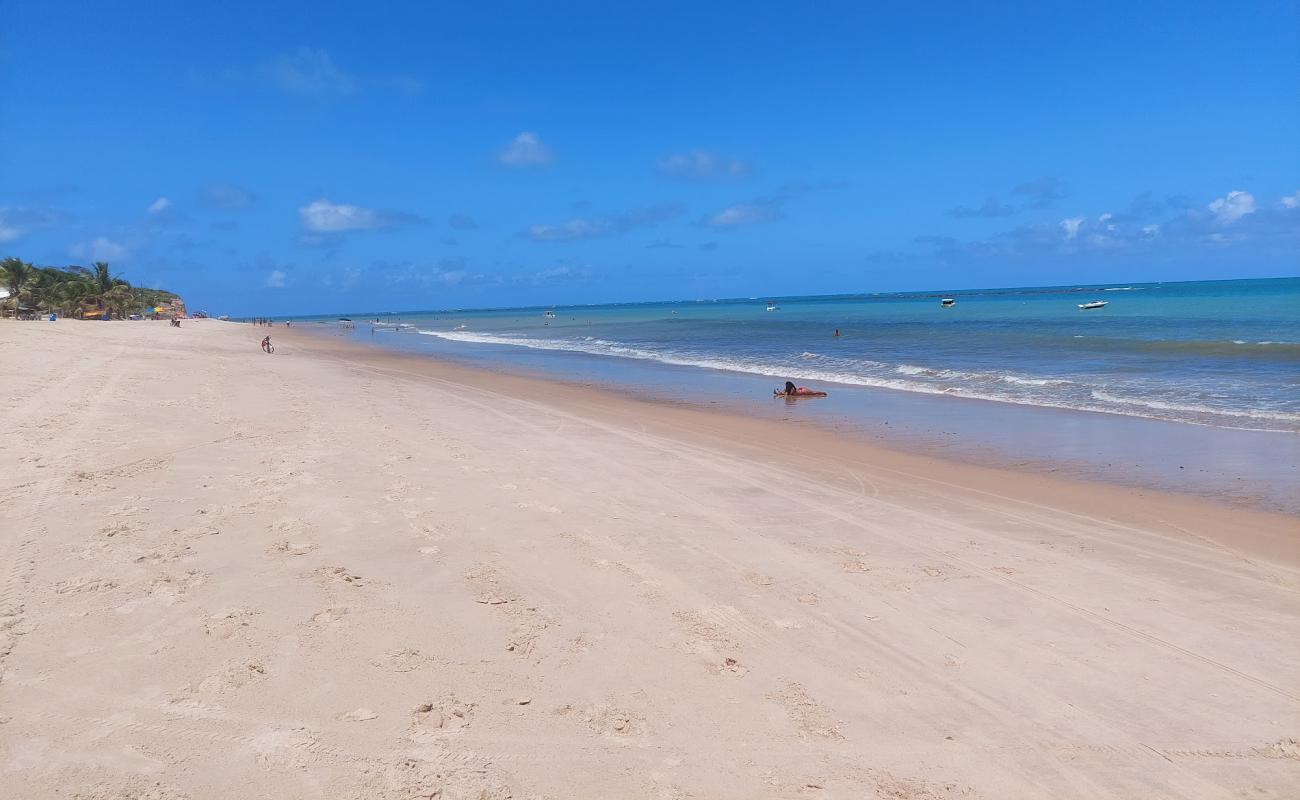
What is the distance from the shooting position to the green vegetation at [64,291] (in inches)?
2356

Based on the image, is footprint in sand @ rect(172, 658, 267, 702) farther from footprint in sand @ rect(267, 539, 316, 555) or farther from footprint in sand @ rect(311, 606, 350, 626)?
footprint in sand @ rect(267, 539, 316, 555)

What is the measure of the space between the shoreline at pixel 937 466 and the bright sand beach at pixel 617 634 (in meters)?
0.09

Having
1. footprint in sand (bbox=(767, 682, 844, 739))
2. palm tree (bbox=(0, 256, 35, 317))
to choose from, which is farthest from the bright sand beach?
palm tree (bbox=(0, 256, 35, 317))

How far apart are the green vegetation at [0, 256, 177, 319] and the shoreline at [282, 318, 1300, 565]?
6568cm

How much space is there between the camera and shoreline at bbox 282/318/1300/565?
7.14 meters

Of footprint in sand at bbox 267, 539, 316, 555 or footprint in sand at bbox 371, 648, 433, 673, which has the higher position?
footprint in sand at bbox 267, 539, 316, 555

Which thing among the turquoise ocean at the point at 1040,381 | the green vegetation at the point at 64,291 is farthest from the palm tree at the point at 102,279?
the turquoise ocean at the point at 1040,381

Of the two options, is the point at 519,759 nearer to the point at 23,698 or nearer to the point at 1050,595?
the point at 23,698

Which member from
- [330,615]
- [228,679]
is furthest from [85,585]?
[228,679]

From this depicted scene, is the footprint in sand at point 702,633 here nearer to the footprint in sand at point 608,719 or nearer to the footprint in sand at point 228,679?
the footprint in sand at point 608,719

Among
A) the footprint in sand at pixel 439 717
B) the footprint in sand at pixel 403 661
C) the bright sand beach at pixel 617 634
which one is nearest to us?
the bright sand beach at pixel 617 634

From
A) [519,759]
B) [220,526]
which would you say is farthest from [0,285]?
[519,759]

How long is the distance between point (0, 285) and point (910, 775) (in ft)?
265

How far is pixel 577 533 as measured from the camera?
6.51 meters
